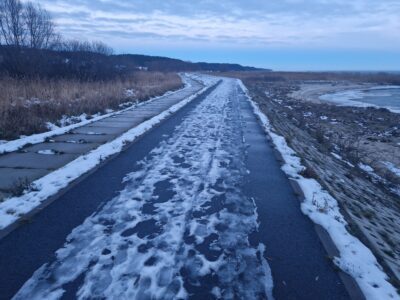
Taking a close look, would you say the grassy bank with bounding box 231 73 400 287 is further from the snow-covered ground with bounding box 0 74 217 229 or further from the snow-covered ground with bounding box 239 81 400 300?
→ the snow-covered ground with bounding box 0 74 217 229

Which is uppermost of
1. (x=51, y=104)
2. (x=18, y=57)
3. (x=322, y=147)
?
(x=18, y=57)

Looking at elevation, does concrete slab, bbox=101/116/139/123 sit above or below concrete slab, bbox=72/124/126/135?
below

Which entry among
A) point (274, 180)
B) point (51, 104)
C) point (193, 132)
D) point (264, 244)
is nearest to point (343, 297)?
point (264, 244)

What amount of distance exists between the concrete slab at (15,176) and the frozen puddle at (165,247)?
175 cm

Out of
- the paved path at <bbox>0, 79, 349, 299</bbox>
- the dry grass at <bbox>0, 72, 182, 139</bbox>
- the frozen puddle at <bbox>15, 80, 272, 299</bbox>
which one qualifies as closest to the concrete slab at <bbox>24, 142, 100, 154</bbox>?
the dry grass at <bbox>0, 72, 182, 139</bbox>

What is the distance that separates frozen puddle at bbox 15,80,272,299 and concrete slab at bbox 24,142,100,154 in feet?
8.37

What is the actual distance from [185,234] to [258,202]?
1.71 metres

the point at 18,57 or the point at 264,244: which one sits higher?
the point at 18,57

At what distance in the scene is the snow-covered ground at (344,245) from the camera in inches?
138

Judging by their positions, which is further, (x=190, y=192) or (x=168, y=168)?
(x=168, y=168)

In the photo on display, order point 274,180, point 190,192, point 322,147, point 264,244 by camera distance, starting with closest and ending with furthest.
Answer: point 264,244
point 190,192
point 274,180
point 322,147

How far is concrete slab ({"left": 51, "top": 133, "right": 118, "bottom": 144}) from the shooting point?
951 cm

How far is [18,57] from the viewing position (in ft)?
72.8

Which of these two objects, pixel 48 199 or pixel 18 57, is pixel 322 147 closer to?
pixel 48 199
